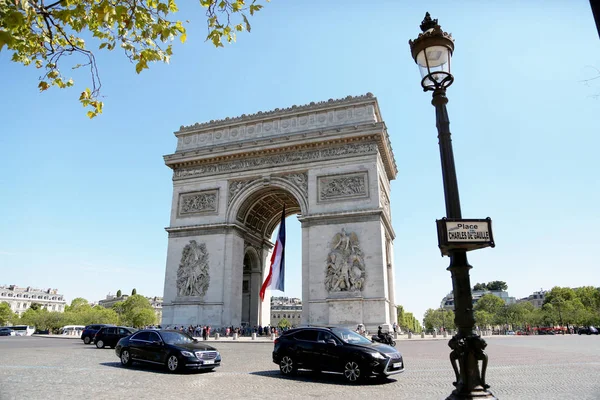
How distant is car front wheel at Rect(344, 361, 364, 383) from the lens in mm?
9156

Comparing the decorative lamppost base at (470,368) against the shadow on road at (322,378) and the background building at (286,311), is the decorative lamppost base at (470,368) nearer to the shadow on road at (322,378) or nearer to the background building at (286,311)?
the shadow on road at (322,378)

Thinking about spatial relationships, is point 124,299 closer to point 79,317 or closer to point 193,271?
point 79,317

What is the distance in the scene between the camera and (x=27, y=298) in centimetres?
11919

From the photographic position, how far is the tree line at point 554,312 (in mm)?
70750

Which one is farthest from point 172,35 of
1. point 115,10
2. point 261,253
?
point 261,253

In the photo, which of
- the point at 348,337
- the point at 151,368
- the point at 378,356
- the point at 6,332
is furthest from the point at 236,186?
the point at 6,332

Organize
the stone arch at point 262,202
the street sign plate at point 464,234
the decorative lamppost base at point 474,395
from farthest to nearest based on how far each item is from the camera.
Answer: the stone arch at point 262,202
the street sign plate at point 464,234
the decorative lamppost base at point 474,395

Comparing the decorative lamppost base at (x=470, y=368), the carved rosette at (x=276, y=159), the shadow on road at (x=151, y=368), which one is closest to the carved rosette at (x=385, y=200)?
the carved rosette at (x=276, y=159)

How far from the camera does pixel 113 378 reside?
9477 millimetres

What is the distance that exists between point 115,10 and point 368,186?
911 inches

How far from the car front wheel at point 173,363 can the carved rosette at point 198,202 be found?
2078cm

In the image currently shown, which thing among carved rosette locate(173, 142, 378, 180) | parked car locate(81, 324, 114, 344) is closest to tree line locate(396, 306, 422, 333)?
carved rosette locate(173, 142, 378, 180)

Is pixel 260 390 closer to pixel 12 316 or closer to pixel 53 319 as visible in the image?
pixel 53 319

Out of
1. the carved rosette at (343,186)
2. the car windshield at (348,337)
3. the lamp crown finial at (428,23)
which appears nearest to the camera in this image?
the lamp crown finial at (428,23)
